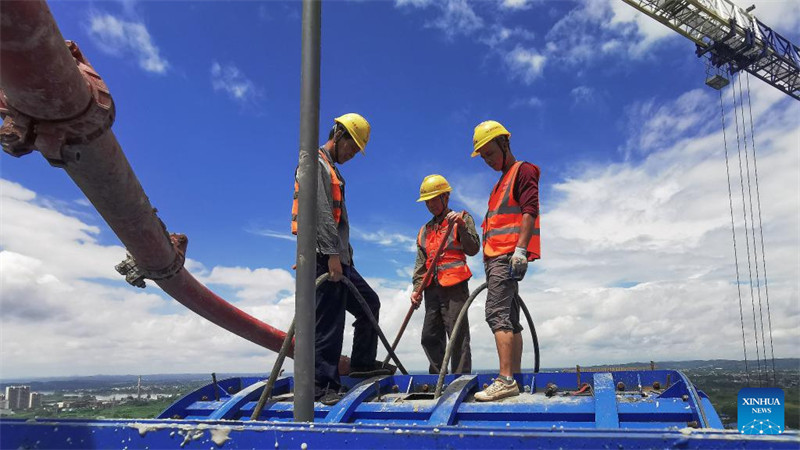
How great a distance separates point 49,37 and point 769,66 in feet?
154

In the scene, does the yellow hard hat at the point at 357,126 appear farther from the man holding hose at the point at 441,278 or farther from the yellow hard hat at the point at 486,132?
the man holding hose at the point at 441,278

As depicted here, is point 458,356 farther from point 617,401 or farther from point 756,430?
point 756,430

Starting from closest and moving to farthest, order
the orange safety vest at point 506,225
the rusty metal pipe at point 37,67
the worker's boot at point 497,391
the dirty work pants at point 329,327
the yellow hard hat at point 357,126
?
1. the rusty metal pipe at point 37,67
2. the worker's boot at point 497,391
3. the dirty work pants at point 329,327
4. the orange safety vest at point 506,225
5. the yellow hard hat at point 357,126

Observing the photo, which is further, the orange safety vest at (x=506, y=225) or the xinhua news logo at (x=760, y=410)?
the orange safety vest at (x=506, y=225)

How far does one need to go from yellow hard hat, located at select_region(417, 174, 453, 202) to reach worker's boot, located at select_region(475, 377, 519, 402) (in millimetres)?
2981

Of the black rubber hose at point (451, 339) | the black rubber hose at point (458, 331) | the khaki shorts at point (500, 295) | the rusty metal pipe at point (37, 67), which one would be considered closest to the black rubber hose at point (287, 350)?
the black rubber hose at point (458, 331)

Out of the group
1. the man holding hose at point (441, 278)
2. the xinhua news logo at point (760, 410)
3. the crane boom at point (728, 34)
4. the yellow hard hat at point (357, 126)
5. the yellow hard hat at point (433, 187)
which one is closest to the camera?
the xinhua news logo at point (760, 410)

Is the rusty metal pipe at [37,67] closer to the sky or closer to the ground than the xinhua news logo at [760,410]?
closer to the sky

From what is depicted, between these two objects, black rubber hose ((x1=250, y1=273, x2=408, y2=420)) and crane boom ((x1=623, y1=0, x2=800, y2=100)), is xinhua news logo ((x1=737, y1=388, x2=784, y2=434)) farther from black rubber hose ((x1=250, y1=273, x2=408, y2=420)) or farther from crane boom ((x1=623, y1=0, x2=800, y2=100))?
crane boom ((x1=623, y1=0, x2=800, y2=100))

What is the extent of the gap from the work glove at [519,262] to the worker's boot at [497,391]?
30.2 inches

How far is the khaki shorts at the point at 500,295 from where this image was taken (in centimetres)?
397

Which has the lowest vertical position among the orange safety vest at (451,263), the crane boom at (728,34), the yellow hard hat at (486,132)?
the orange safety vest at (451,263)

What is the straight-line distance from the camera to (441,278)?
588 centimetres

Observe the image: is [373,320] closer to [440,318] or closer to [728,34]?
[440,318]
